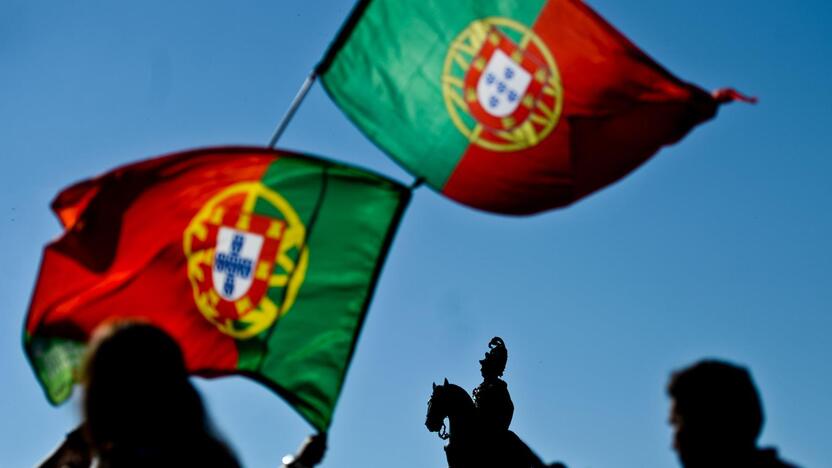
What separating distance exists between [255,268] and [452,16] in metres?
1.79

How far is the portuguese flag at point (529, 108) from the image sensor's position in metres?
6.50

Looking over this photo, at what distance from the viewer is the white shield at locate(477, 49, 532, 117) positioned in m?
6.49

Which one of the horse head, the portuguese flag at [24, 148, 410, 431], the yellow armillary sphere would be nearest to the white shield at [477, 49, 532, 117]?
the yellow armillary sphere

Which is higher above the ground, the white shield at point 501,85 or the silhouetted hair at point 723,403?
the white shield at point 501,85

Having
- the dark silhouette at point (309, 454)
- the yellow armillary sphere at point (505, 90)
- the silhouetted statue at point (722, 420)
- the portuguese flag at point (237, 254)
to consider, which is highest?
the yellow armillary sphere at point (505, 90)

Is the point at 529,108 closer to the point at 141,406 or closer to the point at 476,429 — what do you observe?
the point at 141,406

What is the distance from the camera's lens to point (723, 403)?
3.84 metres

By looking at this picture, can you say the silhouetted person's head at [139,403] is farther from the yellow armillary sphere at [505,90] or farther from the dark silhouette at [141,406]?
the yellow armillary sphere at [505,90]

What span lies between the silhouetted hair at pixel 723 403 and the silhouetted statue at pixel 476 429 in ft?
20.3

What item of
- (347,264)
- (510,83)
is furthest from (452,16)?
(347,264)

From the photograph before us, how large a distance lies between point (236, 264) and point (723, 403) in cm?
317

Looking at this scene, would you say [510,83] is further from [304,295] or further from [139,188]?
[139,188]

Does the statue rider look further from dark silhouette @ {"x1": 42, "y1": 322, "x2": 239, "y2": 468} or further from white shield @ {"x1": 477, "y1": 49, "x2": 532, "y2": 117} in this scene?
dark silhouette @ {"x1": 42, "y1": 322, "x2": 239, "y2": 468}

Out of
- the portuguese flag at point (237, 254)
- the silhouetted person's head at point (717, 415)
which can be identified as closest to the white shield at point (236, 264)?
the portuguese flag at point (237, 254)
